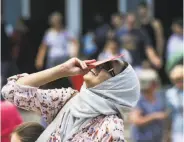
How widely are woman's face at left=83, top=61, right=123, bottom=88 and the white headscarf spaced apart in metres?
0.02

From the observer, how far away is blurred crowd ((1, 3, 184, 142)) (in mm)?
6660

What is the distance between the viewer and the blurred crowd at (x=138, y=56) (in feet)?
21.9

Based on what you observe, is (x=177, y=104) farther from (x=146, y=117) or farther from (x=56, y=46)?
(x=56, y=46)

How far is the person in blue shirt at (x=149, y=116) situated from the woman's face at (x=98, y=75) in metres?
3.52

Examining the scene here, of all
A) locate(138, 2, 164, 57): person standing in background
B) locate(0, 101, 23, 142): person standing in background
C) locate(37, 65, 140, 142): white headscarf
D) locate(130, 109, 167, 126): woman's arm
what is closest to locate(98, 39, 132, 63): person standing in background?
locate(138, 2, 164, 57): person standing in background

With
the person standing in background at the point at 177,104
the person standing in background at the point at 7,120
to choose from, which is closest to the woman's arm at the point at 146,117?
the person standing in background at the point at 177,104

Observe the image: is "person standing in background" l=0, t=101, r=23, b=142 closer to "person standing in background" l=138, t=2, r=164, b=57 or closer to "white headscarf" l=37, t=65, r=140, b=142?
"white headscarf" l=37, t=65, r=140, b=142

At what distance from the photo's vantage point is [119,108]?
312 centimetres

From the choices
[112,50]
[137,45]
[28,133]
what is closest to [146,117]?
[112,50]

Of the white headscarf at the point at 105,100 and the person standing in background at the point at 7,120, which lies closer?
the white headscarf at the point at 105,100

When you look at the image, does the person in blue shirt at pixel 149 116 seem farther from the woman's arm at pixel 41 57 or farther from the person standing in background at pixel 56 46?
the woman's arm at pixel 41 57

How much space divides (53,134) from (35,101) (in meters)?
0.24

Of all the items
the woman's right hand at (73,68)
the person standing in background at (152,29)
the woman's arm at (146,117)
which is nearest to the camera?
the woman's right hand at (73,68)

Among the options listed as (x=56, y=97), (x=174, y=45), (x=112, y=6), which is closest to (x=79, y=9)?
(x=112, y=6)
